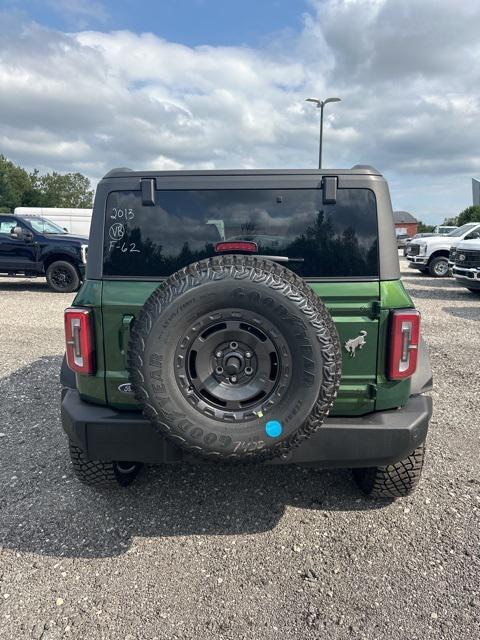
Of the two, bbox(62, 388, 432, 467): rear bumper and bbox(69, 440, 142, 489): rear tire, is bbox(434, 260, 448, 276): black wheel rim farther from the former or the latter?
bbox(69, 440, 142, 489): rear tire

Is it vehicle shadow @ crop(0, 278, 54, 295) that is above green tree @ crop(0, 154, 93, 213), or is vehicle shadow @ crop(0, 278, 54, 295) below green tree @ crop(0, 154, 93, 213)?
below

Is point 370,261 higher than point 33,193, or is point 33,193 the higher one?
point 33,193

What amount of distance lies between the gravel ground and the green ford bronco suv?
41 cm

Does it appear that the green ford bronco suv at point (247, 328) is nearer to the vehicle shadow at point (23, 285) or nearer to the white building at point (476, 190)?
the vehicle shadow at point (23, 285)

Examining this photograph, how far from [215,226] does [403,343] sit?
116cm

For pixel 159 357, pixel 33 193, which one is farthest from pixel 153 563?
pixel 33 193

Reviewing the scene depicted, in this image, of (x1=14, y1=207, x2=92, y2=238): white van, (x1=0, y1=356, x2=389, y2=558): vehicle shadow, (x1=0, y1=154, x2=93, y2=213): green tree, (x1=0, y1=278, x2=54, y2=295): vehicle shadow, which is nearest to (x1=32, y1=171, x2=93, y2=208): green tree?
(x1=0, y1=154, x2=93, y2=213): green tree

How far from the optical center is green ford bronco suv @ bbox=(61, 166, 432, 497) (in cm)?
206

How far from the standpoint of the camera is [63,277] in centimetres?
1096

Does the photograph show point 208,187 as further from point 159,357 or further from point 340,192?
point 159,357

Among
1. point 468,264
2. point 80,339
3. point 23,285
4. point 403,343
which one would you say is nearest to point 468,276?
point 468,264

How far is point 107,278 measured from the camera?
2.44m

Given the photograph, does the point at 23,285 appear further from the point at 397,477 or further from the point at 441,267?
the point at 441,267

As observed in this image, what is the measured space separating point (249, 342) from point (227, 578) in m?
1.15
